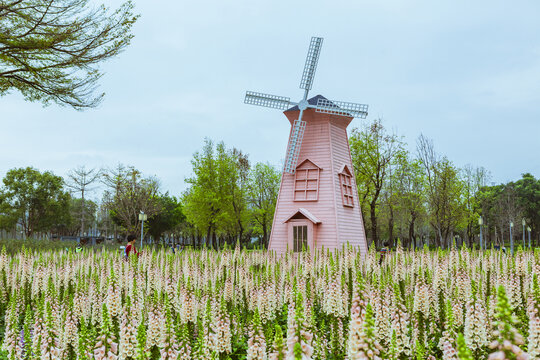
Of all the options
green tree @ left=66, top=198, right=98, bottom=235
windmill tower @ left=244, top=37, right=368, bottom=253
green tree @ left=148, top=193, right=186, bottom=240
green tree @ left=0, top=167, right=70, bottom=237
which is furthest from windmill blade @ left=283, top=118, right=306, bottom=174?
green tree @ left=66, top=198, right=98, bottom=235

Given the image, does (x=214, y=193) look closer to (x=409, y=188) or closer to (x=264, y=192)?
(x=264, y=192)

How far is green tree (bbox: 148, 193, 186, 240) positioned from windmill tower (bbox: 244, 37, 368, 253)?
143 ft

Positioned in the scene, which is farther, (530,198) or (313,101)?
(530,198)

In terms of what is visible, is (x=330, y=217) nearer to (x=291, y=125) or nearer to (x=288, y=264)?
(x=291, y=125)

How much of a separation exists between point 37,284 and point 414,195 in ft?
137

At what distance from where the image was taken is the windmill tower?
2423 centimetres

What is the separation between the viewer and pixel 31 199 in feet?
209

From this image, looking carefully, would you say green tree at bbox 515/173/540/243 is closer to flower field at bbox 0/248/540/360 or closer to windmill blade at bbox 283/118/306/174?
windmill blade at bbox 283/118/306/174

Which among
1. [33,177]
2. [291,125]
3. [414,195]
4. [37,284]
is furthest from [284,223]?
[33,177]

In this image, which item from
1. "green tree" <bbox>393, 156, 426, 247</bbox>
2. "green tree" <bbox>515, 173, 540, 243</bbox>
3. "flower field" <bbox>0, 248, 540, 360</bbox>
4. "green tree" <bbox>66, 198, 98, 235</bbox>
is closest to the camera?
"flower field" <bbox>0, 248, 540, 360</bbox>

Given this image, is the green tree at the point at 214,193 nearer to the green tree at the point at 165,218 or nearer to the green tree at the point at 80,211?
the green tree at the point at 165,218

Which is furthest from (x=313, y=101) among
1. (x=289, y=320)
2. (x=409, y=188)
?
(x=409, y=188)

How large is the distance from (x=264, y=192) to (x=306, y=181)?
34636 millimetres

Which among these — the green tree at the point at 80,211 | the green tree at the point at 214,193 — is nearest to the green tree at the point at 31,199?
the green tree at the point at 80,211
